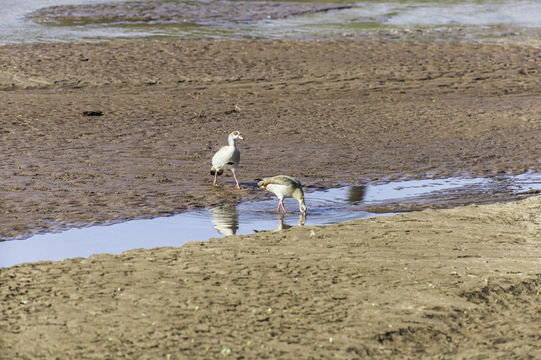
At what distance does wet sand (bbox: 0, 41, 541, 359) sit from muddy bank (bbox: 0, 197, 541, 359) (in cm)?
2

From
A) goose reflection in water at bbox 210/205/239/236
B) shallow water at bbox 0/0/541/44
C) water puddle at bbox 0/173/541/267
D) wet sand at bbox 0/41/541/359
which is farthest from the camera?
shallow water at bbox 0/0/541/44

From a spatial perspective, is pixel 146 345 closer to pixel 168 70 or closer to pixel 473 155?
pixel 473 155

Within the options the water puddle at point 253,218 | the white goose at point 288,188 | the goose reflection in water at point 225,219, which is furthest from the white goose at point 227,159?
the white goose at point 288,188

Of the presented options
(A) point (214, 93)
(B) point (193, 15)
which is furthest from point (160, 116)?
(B) point (193, 15)

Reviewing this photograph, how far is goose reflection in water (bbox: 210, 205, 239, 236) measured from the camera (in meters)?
10.6

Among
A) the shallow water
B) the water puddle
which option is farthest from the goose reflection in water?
the shallow water

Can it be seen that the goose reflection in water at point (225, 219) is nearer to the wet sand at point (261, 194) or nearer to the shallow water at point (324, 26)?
the wet sand at point (261, 194)

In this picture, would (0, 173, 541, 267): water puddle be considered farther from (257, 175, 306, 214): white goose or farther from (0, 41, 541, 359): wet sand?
(0, 41, 541, 359): wet sand

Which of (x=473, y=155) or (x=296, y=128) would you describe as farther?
(x=296, y=128)

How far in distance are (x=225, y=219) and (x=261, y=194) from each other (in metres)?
1.43

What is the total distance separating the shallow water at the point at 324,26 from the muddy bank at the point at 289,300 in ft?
57.7

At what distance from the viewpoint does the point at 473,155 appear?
49.0 feet

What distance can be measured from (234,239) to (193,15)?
23613mm

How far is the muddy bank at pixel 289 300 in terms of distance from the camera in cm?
686
